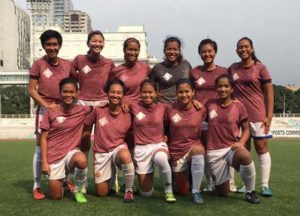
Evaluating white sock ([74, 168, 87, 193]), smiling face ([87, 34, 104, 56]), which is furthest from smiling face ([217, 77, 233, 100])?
white sock ([74, 168, 87, 193])

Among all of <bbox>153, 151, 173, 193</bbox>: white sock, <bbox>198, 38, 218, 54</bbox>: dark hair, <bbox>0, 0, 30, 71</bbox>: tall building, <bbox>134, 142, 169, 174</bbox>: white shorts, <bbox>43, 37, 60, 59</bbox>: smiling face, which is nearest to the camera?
<bbox>153, 151, 173, 193</bbox>: white sock

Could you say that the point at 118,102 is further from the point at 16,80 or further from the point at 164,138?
the point at 16,80

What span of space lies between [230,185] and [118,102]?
1.89m

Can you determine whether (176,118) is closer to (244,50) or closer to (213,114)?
(213,114)

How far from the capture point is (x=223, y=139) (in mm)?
4820

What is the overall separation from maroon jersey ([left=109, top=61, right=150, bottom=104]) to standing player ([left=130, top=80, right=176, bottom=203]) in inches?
11.5

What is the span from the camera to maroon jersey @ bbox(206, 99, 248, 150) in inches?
189

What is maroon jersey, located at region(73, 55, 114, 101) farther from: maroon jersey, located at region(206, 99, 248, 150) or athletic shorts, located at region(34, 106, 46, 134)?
maroon jersey, located at region(206, 99, 248, 150)

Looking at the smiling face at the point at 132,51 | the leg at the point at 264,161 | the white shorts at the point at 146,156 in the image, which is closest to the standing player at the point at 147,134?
the white shorts at the point at 146,156

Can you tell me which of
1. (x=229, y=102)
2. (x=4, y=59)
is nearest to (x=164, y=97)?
(x=229, y=102)

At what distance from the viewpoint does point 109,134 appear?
494 centimetres

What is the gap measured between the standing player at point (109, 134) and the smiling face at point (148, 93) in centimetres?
26

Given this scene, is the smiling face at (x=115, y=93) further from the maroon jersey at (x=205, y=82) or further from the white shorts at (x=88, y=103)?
the maroon jersey at (x=205, y=82)

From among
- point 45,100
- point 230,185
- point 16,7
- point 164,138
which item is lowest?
point 230,185
